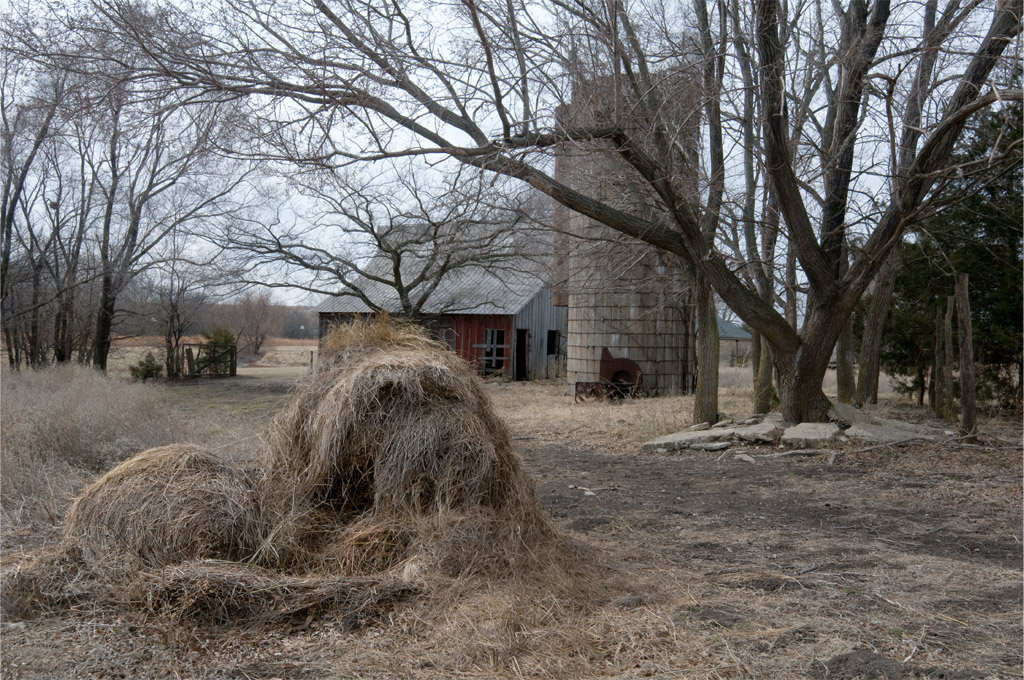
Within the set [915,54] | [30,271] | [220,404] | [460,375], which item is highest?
[915,54]

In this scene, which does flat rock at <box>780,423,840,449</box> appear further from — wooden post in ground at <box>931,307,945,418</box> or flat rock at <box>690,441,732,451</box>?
wooden post in ground at <box>931,307,945,418</box>

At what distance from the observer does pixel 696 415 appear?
41.3ft

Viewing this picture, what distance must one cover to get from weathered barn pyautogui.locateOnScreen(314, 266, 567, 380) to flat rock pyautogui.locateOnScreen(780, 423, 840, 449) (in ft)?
50.1

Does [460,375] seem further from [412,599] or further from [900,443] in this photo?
[900,443]

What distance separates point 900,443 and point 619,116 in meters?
5.56

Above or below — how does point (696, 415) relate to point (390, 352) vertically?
below

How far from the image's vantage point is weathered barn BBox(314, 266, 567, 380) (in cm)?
2641

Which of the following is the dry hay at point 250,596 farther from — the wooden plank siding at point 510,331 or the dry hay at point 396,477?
the wooden plank siding at point 510,331

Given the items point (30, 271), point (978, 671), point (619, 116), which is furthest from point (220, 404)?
point (978, 671)

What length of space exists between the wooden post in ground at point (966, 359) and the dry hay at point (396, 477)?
22.8 feet

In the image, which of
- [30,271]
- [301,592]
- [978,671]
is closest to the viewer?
[978,671]

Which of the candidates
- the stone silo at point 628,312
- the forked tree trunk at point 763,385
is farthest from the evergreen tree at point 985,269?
the stone silo at point 628,312

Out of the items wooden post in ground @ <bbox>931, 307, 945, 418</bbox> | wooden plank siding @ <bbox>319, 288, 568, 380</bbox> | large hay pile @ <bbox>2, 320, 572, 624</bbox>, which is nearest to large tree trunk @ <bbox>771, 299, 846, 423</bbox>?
wooden post in ground @ <bbox>931, 307, 945, 418</bbox>

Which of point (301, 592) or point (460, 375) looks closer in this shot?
point (301, 592)
